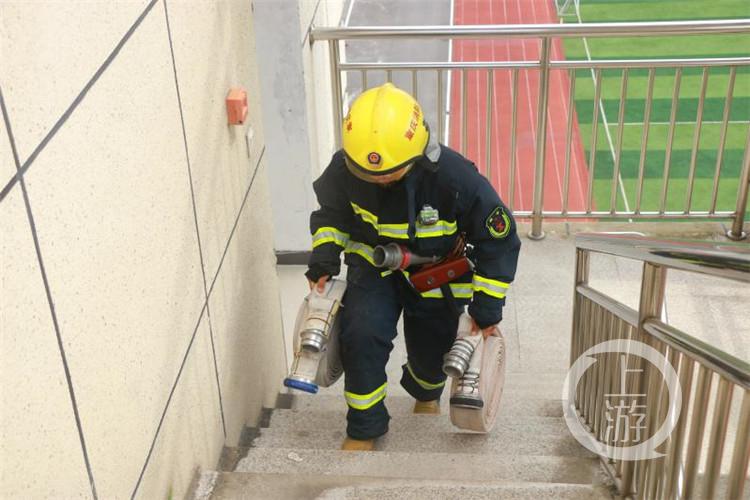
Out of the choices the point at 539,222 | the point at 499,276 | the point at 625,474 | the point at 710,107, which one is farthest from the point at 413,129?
the point at 710,107

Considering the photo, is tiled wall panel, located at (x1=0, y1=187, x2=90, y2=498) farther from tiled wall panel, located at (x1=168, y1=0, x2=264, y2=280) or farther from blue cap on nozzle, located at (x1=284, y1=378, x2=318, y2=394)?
blue cap on nozzle, located at (x1=284, y1=378, x2=318, y2=394)

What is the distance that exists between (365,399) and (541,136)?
8.19ft

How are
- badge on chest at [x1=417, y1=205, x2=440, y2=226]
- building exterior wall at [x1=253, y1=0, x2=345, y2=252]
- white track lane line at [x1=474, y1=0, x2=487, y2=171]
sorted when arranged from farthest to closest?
white track lane line at [x1=474, y1=0, x2=487, y2=171]
building exterior wall at [x1=253, y1=0, x2=345, y2=252]
badge on chest at [x1=417, y1=205, x2=440, y2=226]

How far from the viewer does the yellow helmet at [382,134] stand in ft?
10.5

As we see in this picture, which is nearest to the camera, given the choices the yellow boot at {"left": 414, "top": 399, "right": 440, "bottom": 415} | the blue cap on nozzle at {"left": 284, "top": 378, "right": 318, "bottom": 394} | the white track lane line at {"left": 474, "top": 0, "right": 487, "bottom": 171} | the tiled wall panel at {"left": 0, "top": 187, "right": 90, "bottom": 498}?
the tiled wall panel at {"left": 0, "top": 187, "right": 90, "bottom": 498}

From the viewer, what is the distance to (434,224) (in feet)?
11.5

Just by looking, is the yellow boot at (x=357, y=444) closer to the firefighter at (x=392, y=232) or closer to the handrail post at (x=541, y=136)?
the firefighter at (x=392, y=232)

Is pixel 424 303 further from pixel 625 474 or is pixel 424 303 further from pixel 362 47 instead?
pixel 362 47

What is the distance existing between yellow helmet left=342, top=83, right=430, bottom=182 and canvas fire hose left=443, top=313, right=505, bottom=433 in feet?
2.57

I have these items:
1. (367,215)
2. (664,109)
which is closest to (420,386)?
Result: (367,215)

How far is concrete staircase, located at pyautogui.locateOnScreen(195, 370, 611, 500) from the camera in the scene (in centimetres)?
290

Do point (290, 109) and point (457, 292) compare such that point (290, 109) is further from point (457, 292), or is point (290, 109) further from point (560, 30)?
point (457, 292)

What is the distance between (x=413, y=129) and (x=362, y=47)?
14069 mm

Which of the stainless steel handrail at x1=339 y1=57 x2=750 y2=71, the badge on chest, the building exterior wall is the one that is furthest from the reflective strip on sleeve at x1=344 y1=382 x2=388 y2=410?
the stainless steel handrail at x1=339 y1=57 x2=750 y2=71
